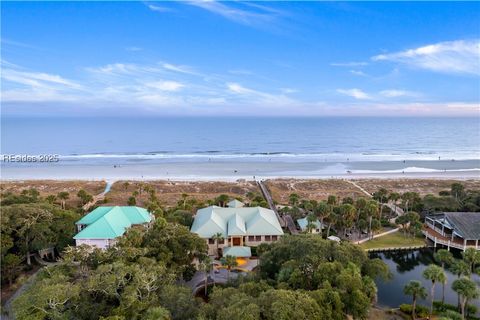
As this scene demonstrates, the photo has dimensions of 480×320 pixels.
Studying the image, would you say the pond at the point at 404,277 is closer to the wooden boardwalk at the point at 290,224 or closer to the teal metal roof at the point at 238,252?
the wooden boardwalk at the point at 290,224

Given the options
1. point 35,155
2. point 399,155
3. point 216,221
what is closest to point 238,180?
point 216,221

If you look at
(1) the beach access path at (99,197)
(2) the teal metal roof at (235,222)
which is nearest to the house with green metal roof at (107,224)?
(2) the teal metal roof at (235,222)

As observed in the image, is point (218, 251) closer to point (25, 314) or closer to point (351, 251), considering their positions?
point (351, 251)

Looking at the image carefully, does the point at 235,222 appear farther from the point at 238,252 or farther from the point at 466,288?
the point at 466,288

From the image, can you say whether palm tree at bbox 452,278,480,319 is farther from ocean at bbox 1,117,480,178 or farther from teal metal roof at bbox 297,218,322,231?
ocean at bbox 1,117,480,178

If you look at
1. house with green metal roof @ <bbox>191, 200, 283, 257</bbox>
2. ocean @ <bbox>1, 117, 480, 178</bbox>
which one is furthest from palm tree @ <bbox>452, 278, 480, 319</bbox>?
ocean @ <bbox>1, 117, 480, 178</bbox>
